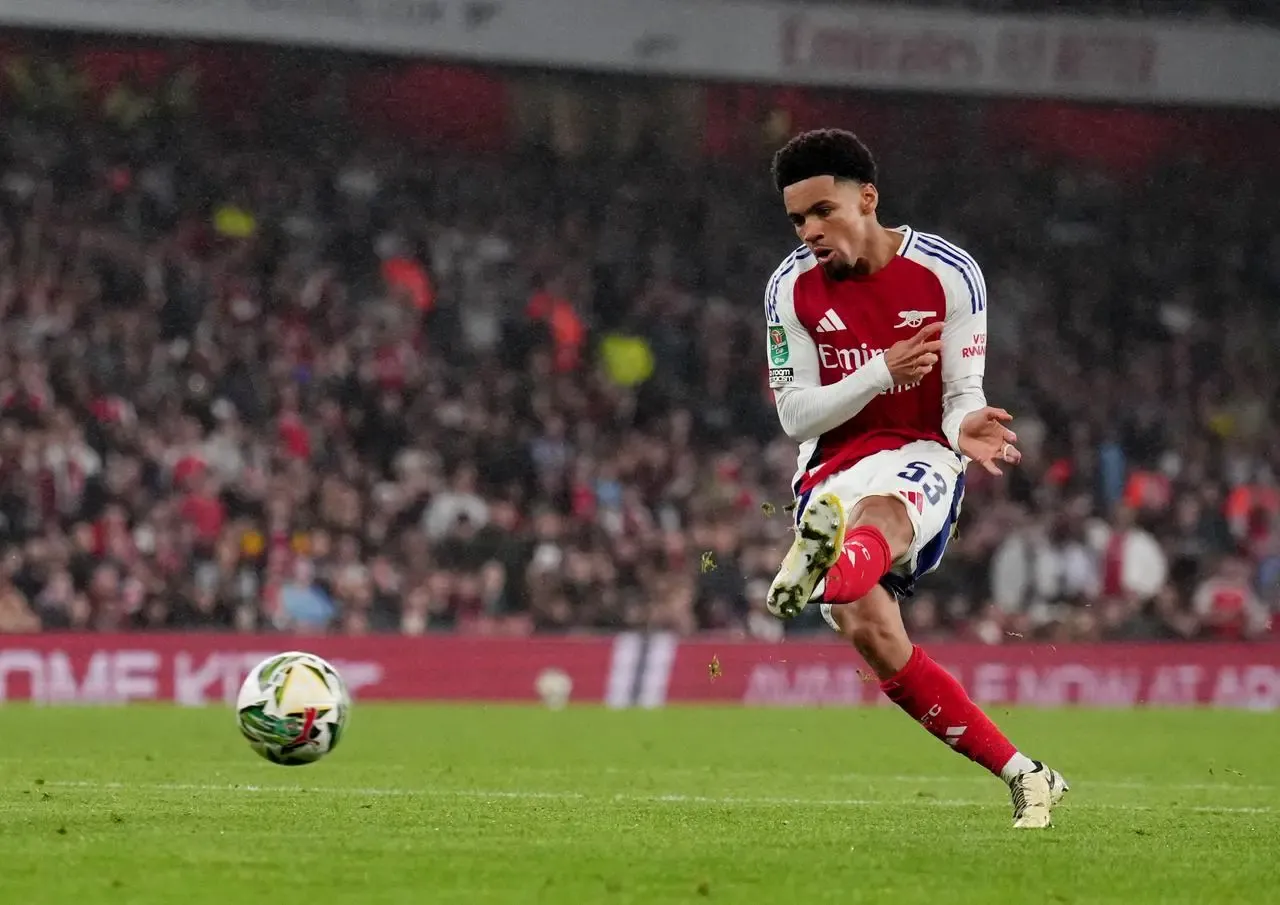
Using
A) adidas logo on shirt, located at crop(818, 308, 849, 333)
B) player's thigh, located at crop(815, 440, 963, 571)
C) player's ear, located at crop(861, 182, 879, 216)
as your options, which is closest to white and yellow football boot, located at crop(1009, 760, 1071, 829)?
player's thigh, located at crop(815, 440, 963, 571)

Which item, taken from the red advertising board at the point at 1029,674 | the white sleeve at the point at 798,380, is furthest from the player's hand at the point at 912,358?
the red advertising board at the point at 1029,674

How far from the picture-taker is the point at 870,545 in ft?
22.2

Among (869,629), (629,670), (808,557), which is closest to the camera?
(808,557)

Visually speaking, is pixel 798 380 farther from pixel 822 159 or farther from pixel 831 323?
pixel 822 159

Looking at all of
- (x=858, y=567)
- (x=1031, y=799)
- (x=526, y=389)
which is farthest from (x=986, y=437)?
(x=526, y=389)

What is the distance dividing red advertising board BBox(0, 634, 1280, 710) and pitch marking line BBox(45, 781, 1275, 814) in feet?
28.1

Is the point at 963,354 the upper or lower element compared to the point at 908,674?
upper

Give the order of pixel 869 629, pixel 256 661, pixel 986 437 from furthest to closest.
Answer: pixel 256 661, pixel 869 629, pixel 986 437

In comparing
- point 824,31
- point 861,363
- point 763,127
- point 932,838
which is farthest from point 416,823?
point 763,127

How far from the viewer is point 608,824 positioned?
7070 mm

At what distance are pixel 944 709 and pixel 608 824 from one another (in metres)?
1.15

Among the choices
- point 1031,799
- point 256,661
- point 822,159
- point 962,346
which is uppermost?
point 822,159

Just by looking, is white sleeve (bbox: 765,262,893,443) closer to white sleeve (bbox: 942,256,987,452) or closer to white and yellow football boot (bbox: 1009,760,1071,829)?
white sleeve (bbox: 942,256,987,452)

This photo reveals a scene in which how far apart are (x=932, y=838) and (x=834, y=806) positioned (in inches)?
54.5
